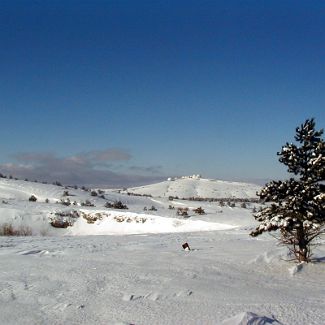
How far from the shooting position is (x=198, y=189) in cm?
7081

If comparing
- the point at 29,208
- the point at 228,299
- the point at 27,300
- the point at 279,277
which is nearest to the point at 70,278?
the point at 27,300

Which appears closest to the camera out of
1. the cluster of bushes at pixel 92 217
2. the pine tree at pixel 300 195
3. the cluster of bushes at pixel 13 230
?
the pine tree at pixel 300 195

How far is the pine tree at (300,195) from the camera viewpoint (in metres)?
10.2

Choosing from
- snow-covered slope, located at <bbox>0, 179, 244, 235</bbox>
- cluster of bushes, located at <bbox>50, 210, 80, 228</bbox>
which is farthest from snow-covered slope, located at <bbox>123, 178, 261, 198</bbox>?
cluster of bushes, located at <bbox>50, 210, 80, 228</bbox>

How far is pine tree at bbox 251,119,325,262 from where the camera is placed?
10227mm

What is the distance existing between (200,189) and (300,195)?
60654 mm

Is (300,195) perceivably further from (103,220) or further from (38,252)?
(103,220)

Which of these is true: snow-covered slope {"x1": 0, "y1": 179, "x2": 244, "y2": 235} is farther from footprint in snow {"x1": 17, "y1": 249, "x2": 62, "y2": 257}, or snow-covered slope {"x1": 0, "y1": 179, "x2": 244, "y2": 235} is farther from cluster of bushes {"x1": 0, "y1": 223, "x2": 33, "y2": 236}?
footprint in snow {"x1": 17, "y1": 249, "x2": 62, "y2": 257}

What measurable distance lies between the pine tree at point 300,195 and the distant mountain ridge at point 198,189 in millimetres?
51412

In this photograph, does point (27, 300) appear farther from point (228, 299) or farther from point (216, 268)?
point (216, 268)

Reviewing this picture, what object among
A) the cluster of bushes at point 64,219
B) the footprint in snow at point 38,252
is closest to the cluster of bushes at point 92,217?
the cluster of bushes at point 64,219

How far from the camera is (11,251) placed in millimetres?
12602

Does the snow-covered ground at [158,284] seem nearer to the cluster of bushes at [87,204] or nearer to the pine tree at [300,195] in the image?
the pine tree at [300,195]

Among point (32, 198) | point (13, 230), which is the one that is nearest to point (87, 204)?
point (32, 198)
